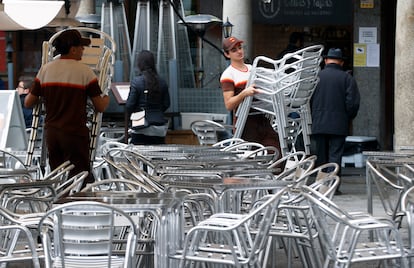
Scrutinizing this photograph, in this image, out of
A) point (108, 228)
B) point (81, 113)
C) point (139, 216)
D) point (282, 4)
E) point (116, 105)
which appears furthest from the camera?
point (282, 4)

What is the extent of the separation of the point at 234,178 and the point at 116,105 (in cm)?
790

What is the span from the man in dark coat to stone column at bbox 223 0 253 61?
2.15 meters

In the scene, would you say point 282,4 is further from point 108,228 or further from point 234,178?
point 108,228

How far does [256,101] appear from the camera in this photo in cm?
1085

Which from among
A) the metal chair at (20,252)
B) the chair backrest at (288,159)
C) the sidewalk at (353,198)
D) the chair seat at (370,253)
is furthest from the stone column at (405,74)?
the metal chair at (20,252)

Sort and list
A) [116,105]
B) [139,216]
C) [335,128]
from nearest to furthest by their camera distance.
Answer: [139,216]
[335,128]
[116,105]

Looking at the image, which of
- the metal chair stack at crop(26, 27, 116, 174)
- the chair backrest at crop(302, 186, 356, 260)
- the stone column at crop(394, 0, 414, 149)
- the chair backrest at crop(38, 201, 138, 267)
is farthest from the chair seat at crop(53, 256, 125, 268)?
the stone column at crop(394, 0, 414, 149)

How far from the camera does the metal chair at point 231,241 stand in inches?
227

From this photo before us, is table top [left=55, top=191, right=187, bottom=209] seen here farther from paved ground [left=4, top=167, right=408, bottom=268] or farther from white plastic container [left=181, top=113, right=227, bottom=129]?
white plastic container [left=181, top=113, right=227, bottom=129]

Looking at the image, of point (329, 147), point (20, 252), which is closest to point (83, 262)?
point (20, 252)

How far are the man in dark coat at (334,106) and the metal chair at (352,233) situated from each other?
6160mm

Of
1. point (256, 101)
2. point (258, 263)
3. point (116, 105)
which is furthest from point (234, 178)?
point (116, 105)

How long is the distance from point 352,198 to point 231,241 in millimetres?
6834

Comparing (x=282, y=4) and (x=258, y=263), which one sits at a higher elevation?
(x=282, y=4)
